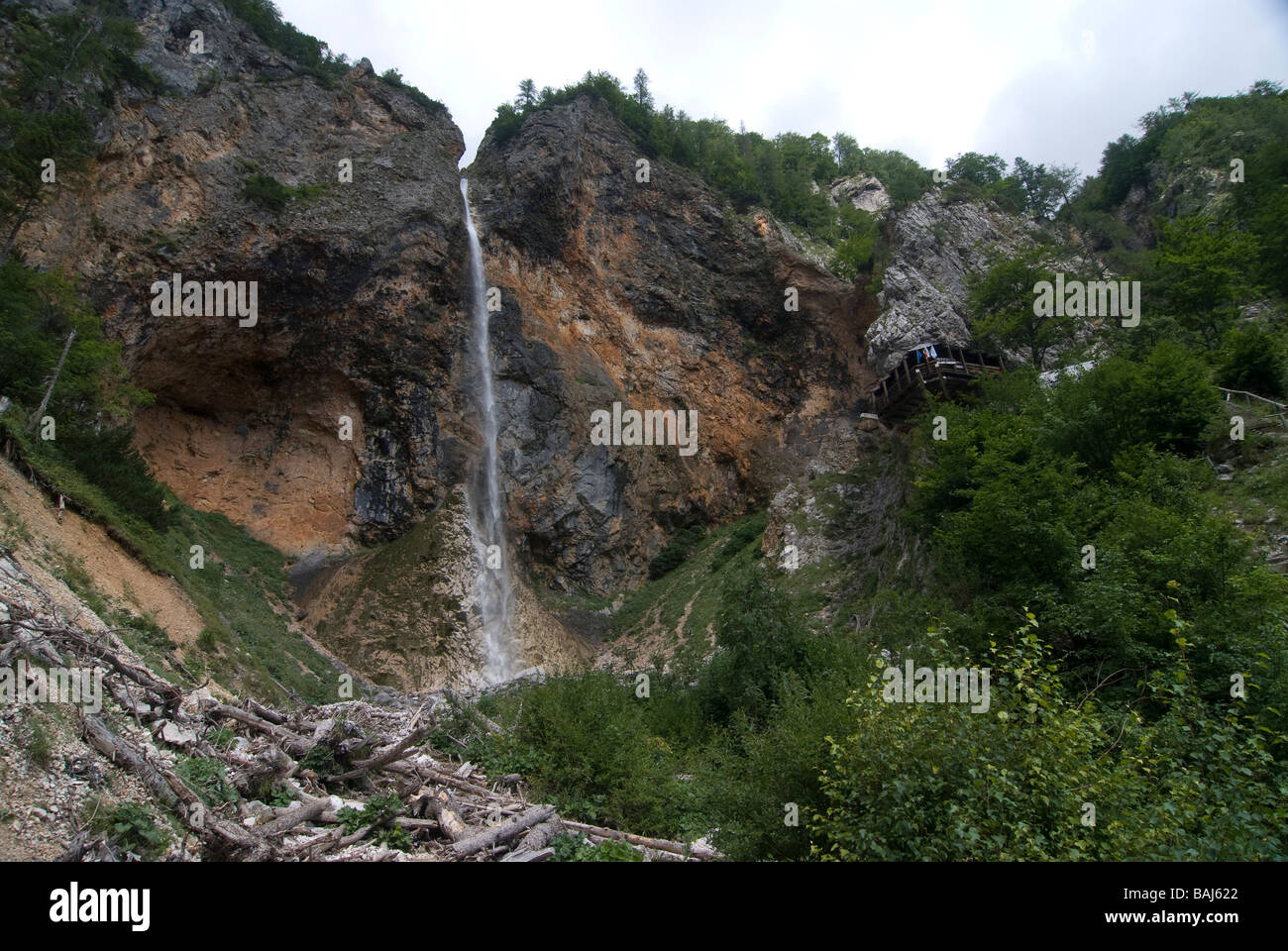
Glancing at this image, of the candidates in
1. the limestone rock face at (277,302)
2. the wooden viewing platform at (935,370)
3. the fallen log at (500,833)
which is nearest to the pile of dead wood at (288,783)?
the fallen log at (500,833)

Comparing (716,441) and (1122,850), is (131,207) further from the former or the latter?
(1122,850)

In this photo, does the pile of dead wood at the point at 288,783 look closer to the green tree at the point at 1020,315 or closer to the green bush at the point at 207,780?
the green bush at the point at 207,780

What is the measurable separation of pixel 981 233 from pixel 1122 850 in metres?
44.1

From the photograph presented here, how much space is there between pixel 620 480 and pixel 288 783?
1268 inches

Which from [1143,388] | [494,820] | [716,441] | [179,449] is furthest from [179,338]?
[1143,388]

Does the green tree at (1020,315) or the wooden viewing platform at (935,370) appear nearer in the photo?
the wooden viewing platform at (935,370)

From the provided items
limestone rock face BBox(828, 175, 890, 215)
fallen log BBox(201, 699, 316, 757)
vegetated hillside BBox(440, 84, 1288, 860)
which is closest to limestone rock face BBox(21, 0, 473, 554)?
vegetated hillside BBox(440, 84, 1288, 860)

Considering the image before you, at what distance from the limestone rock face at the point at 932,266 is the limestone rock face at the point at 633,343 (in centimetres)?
677

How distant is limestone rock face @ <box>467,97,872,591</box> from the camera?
41062mm

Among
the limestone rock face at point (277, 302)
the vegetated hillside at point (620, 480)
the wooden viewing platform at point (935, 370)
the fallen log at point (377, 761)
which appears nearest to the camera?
the vegetated hillside at point (620, 480)

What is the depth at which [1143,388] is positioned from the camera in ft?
66.3

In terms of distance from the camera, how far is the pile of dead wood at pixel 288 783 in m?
8.20
